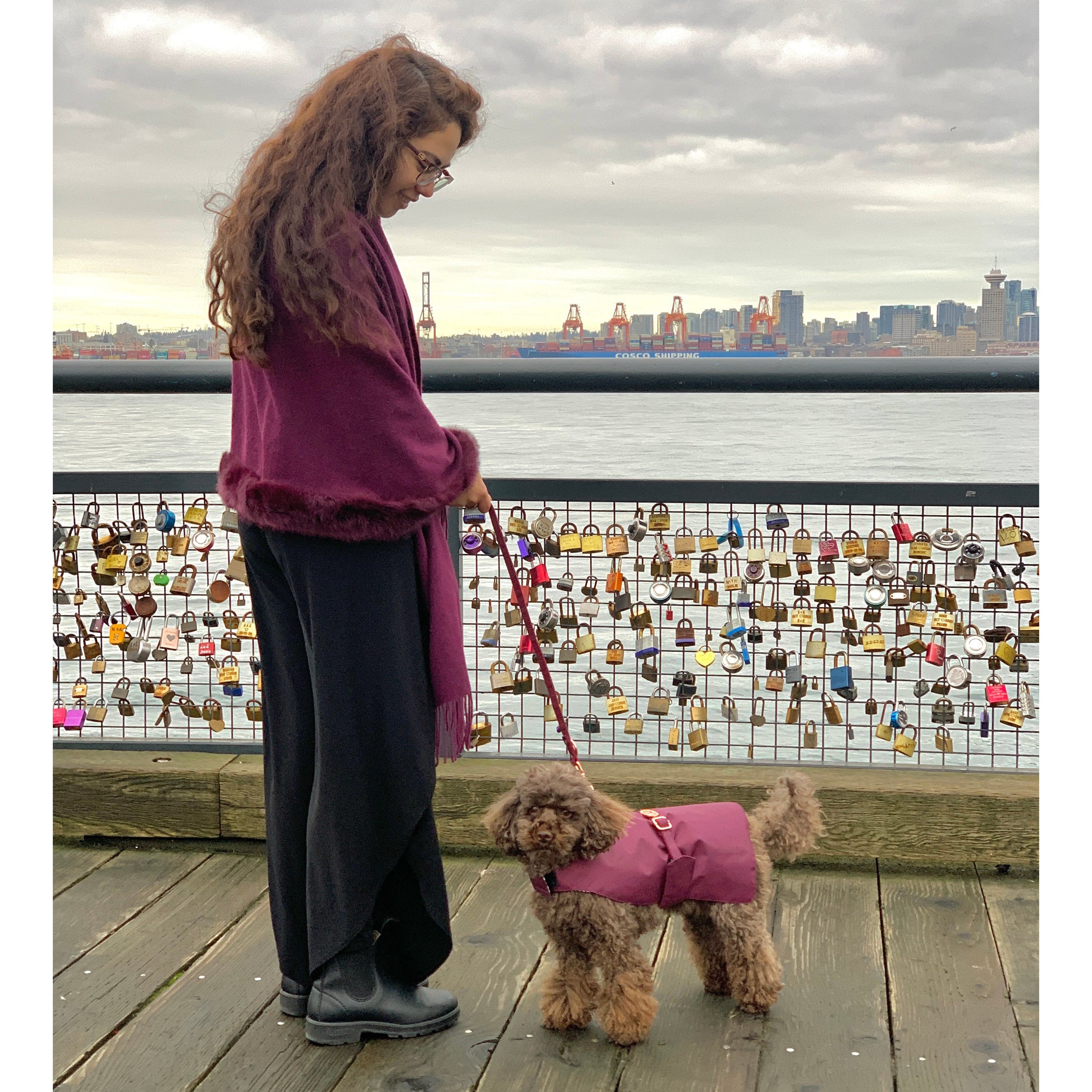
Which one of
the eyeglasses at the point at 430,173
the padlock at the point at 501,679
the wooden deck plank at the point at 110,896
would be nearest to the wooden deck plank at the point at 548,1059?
the padlock at the point at 501,679

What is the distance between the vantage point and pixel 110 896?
9.95 ft

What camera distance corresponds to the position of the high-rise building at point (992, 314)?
2750 mm

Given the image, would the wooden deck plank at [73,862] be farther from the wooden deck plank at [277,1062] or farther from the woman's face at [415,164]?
the woman's face at [415,164]

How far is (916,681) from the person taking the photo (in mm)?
3170

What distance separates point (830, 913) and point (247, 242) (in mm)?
1987

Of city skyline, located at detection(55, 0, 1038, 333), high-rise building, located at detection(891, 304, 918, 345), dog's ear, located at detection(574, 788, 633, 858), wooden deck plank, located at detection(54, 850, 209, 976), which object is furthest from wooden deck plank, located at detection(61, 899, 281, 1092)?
city skyline, located at detection(55, 0, 1038, 333)

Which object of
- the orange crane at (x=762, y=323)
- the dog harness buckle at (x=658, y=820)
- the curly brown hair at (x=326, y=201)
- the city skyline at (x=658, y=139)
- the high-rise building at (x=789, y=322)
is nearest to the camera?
the curly brown hair at (x=326, y=201)

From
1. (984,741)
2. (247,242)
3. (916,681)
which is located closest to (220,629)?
(247,242)

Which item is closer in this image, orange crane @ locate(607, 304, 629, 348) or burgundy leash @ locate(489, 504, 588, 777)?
burgundy leash @ locate(489, 504, 588, 777)

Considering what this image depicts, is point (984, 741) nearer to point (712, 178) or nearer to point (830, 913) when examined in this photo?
point (830, 913)

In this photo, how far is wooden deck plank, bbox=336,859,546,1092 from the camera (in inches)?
86.6

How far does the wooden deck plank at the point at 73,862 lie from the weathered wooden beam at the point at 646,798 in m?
0.05

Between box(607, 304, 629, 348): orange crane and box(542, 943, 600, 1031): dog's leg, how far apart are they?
4.79 feet

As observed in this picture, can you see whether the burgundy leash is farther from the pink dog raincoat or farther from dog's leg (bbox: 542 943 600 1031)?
dog's leg (bbox: 542 943 600 1031)
